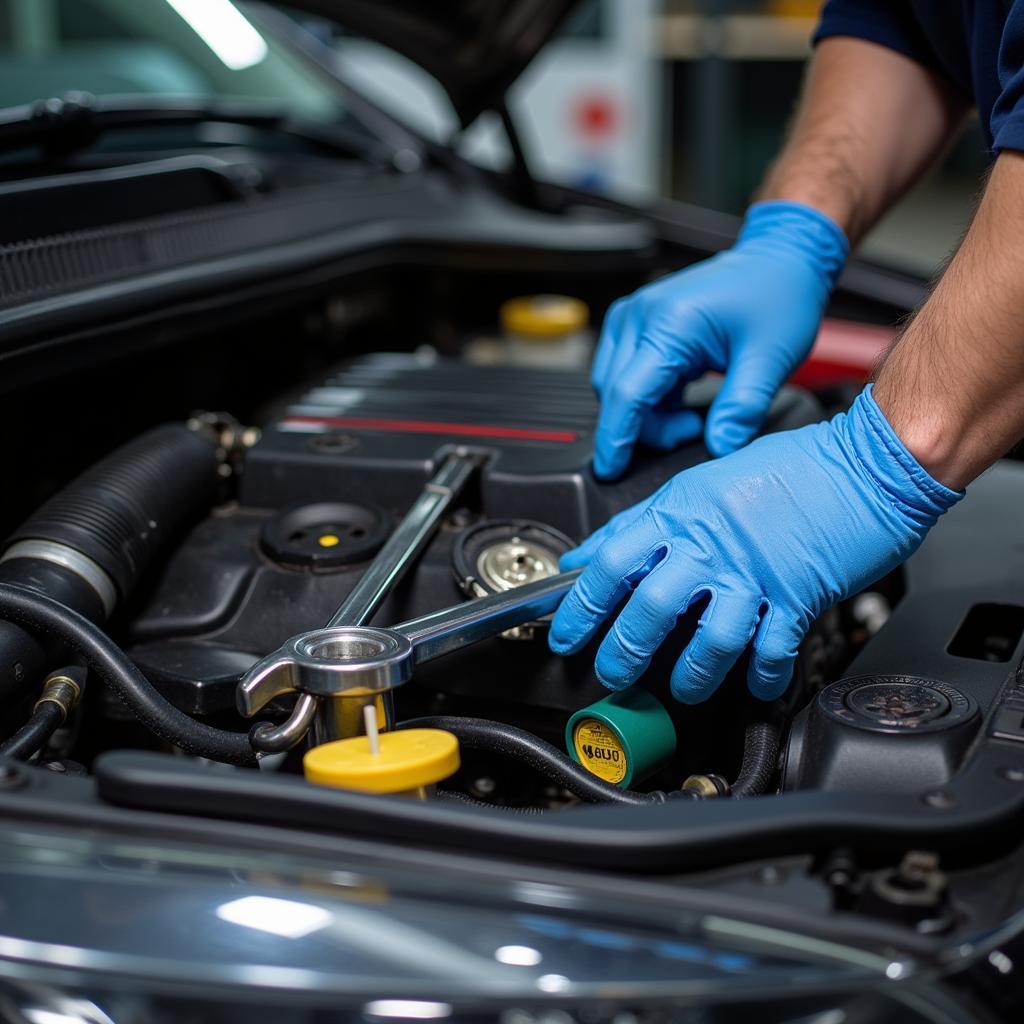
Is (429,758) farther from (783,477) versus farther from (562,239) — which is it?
(562,239)

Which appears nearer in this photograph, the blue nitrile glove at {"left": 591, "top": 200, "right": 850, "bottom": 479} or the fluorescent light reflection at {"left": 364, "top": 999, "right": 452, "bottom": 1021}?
the fluorescent light reflection at {"left": 364, "top": 999, "right": 452, "bottom": 1021}

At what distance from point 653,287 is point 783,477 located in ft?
1.15

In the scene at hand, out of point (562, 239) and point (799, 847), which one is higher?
point (562, 239)

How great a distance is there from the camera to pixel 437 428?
105 cm

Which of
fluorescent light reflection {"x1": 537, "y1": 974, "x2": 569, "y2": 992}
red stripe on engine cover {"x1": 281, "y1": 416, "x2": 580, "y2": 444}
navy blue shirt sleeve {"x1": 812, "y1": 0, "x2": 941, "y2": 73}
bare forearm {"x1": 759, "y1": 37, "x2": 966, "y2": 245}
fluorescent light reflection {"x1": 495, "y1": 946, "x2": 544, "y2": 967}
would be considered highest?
navy blue shirt sleeve {"x1": 812, "y1": 0, "x2": 941, "y2": 73}

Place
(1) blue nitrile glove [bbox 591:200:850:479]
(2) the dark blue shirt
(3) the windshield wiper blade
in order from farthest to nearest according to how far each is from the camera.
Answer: (3) the windshield wiper blade, (1) blue nitrile glove [bbox 591:200:850:479], (2) the dark blue shirt

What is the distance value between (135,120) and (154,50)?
1.34 ft

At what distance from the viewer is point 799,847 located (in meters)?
0.58

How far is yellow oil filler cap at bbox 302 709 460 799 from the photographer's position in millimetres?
623

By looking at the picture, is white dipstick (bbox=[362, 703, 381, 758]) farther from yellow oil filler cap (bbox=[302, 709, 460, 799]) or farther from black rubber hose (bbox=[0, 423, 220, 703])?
black rubber hose (bbox=[0, 423, 220, 703])

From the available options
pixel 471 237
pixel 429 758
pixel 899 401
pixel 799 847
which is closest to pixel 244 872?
pixel 429 758

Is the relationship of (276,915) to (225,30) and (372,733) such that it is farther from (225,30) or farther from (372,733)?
(225,30)

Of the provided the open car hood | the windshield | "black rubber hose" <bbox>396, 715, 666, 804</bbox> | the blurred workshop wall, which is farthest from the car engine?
the blurred workshop wall

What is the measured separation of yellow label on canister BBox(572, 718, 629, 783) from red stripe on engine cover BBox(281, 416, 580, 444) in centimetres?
31
